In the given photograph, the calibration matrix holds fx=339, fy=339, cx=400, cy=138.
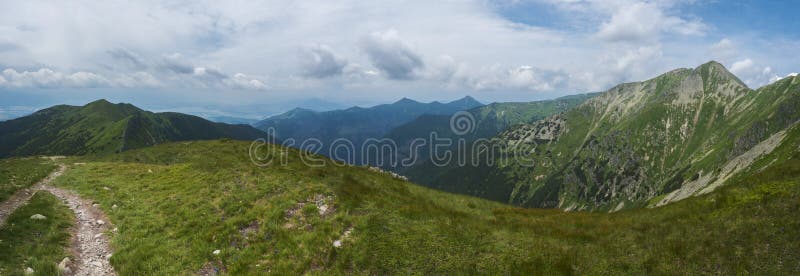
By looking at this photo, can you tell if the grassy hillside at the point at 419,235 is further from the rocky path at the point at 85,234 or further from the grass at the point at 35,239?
the grass at the point at 35,239

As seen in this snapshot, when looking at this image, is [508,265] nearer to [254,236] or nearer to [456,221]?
[456,221]

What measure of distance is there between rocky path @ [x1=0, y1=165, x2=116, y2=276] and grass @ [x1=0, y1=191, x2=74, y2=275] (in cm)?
40

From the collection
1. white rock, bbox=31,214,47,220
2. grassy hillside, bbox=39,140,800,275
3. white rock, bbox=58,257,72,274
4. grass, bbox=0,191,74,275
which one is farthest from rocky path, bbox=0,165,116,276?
white rock, bbox=31,214,47,220

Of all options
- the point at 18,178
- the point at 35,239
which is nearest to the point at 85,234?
the point at 35,239

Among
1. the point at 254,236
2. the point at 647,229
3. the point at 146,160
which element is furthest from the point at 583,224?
the point at 146,160

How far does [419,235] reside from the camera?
1584 centimetres

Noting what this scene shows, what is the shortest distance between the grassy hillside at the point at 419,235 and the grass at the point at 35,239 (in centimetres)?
195

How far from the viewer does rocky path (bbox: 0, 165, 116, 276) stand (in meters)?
13.4

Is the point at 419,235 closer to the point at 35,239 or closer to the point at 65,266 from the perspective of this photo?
the point at 65,266

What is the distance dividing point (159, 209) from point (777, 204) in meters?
30.6

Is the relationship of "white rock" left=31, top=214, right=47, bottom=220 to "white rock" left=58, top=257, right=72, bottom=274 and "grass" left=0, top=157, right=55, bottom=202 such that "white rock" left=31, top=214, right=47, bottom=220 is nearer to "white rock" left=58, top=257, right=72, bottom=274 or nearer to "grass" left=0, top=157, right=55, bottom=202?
"grass" left=0, top=157, right=55, bottom=202

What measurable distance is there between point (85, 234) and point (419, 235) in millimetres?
16593

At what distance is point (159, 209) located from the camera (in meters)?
20.1

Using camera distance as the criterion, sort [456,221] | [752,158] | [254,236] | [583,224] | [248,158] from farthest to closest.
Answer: [752,158] < [248,158] < [583,224] < [456,221] < [254,236]
